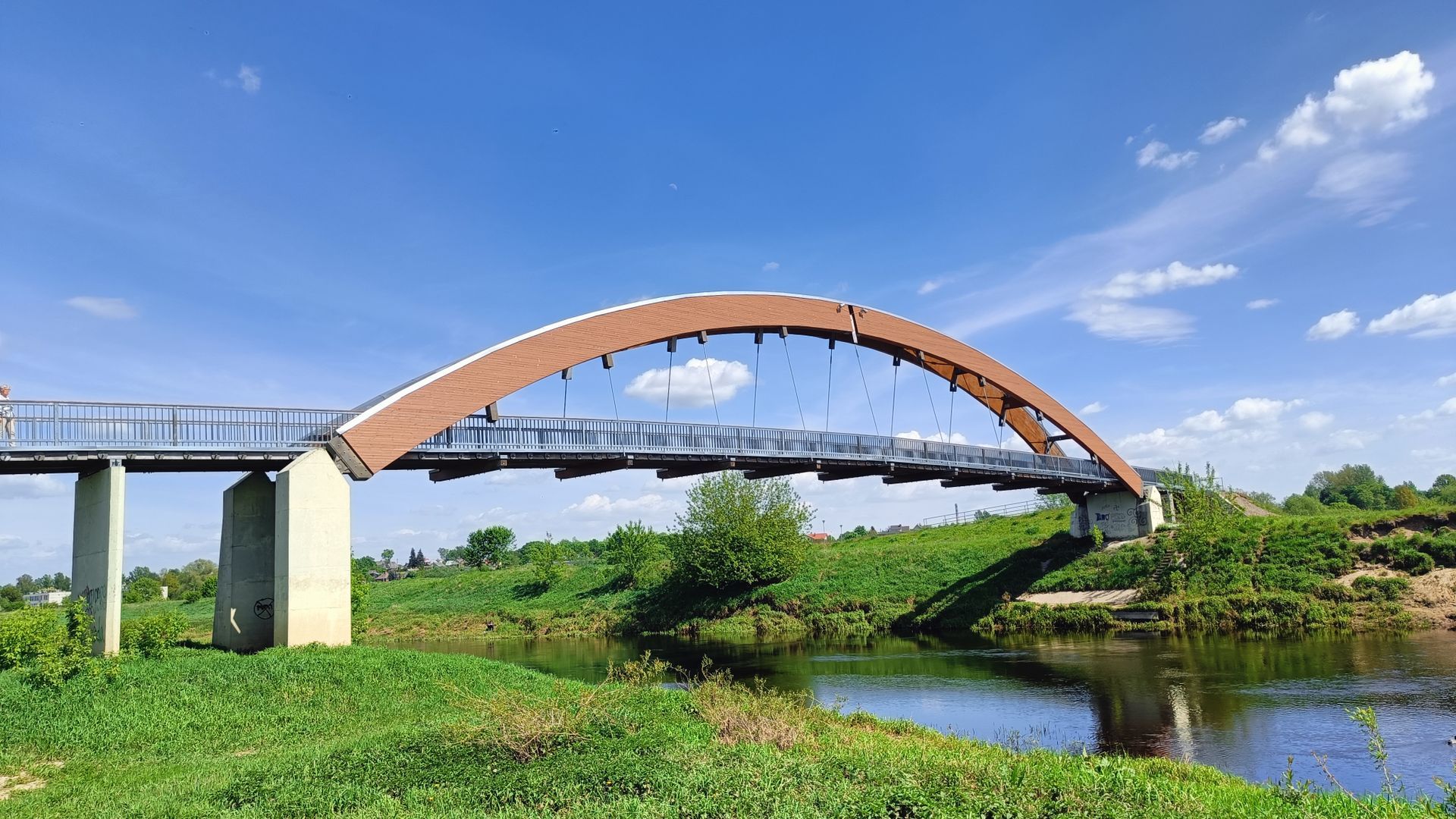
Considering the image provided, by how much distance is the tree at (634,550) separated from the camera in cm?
5034

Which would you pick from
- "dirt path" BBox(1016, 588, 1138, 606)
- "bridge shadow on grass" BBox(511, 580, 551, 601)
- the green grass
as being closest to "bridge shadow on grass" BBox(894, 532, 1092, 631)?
the green grass

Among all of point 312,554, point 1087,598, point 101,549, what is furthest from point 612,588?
point 101,549

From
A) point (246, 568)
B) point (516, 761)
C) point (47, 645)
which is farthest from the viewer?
point (246, 568)

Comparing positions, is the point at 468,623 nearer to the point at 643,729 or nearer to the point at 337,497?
the point at 337,497

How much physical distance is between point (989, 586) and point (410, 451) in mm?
26275

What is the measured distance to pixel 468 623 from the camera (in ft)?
157

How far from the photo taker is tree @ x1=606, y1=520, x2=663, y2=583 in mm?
50344

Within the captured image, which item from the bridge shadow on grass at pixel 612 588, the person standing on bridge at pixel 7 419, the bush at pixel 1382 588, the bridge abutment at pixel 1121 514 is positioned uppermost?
the person standing on bridge at pixel 7 419

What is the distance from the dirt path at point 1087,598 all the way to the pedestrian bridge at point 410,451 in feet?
21.1

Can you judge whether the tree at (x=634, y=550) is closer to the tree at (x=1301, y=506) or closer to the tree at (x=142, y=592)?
the tree at (x=142, y=592)

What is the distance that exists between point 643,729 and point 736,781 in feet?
8.81

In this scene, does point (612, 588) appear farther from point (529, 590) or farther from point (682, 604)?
point (682, 604)

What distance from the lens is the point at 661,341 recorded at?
85.3 ft

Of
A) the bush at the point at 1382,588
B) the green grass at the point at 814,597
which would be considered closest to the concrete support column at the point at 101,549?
the green grass at the point at 814,597
